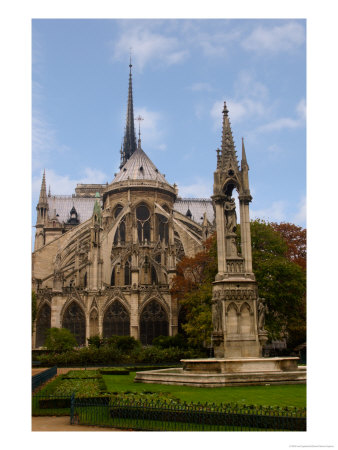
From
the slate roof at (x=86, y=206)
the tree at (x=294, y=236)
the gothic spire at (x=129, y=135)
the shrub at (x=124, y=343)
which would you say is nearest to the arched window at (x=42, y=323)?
the shrub at (x=124, y=343)

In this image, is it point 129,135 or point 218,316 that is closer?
point 218,316

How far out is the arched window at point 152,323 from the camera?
52.5 meters

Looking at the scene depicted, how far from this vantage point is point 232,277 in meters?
18.0

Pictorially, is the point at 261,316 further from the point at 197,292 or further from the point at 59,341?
the point at 59,341

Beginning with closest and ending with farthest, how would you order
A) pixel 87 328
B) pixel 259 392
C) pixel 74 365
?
pixel 259 392 < pixel 74 365 < pixel 87 328

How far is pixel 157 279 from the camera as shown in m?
57.8

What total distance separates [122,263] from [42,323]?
1051cm

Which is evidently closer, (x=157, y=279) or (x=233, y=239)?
(x=233, y=239)

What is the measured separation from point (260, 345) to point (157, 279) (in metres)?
40.6

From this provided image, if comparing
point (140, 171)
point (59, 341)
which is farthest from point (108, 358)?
point (140, 171)

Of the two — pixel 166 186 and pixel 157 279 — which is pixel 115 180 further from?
pixel 157 279

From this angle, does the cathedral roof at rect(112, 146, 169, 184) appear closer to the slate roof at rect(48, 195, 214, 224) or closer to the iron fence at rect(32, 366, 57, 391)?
the slate roof at rect(48, 195, 214, 224)

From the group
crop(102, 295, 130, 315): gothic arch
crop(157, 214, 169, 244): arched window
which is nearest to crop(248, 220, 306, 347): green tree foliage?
crop(102, 295, 130, 315): gothic arch

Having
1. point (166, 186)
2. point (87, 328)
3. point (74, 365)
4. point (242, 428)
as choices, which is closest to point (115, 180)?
point (166, 186)
